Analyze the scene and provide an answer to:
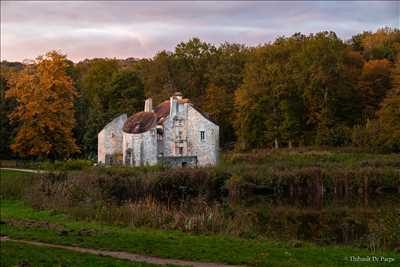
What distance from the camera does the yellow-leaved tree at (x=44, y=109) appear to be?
45.9m

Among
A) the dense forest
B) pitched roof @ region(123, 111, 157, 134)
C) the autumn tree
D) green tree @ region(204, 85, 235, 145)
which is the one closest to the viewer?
the dense forest

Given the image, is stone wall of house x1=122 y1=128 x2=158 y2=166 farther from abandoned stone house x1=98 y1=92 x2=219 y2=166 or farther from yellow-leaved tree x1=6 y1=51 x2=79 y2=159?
yellow-leaved tree x1=6 y1=51 x2=79 y2=159

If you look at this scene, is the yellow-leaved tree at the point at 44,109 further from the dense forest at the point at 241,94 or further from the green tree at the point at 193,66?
the green tree at the point at 193,66

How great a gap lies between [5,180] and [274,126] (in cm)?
3113

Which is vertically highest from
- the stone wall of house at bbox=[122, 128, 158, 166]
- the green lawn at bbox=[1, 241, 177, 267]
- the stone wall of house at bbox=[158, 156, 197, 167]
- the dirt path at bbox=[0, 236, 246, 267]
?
the stone wall of house at bbox=[122, 128, 158, 166]

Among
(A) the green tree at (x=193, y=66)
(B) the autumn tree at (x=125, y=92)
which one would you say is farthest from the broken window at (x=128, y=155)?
(A) the green tree at (x=193, y=66)

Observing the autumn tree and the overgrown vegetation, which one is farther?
the autumn tree

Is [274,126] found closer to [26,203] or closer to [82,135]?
[82,135]

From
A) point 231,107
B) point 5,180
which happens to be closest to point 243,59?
point 231,107

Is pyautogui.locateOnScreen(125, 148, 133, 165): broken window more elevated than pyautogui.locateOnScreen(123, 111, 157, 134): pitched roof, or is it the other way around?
pyautogui.locateOnScreen(123, 111, 157, 134): pitched roof

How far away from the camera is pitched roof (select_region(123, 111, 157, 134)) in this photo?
48344 mm

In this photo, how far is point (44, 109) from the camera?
151 feet

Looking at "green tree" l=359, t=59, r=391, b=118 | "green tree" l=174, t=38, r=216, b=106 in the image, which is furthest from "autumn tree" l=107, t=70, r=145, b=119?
"green tree" l=359, t=59, r=391, b=118

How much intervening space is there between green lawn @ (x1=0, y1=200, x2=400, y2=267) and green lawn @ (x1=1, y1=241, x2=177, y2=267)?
139 centimetres
